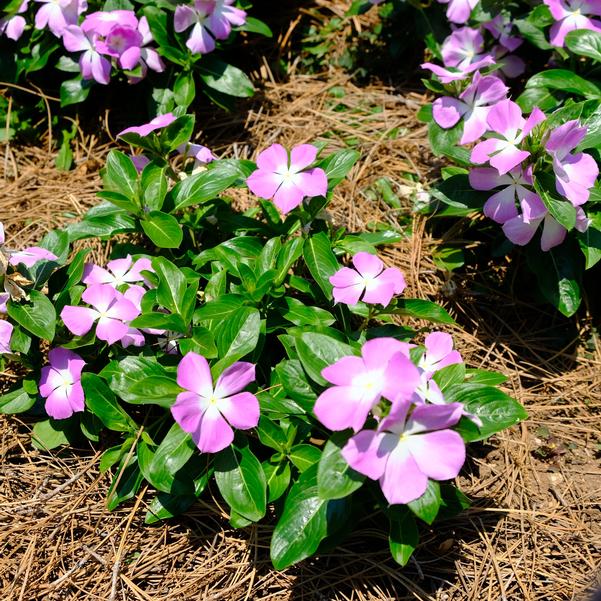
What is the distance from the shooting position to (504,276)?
2498mm

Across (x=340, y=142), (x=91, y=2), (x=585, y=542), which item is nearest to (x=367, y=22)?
(x=340, y=142)

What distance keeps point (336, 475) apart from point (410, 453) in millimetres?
171

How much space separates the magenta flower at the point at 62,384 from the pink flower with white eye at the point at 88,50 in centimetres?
125

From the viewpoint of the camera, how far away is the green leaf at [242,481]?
1724 mm

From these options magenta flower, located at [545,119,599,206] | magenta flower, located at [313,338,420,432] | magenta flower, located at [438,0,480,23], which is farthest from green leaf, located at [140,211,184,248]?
magenta flower, located at [438,0,480,23]

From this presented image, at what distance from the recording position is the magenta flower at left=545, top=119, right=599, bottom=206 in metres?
1.93

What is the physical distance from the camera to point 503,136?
6.88ft

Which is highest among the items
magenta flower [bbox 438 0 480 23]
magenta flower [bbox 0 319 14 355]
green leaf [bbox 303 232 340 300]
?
magenta flower [bbox 438 0 480 23]

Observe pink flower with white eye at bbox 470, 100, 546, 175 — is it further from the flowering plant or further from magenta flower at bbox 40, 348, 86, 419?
magenta flower at bbox 40, 348, 86, 419

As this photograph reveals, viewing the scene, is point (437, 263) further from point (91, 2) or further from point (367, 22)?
point (91, 2)

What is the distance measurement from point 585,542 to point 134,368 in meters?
1.40

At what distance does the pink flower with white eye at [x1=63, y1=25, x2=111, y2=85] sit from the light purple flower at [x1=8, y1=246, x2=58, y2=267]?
972 millimetres

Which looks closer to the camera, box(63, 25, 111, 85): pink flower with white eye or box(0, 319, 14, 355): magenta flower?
box(0, 319, 14, 355): magenta flower

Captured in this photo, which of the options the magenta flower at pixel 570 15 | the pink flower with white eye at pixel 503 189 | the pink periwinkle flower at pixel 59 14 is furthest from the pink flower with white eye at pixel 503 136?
the pink periwinkle flower at pixel 59 14
